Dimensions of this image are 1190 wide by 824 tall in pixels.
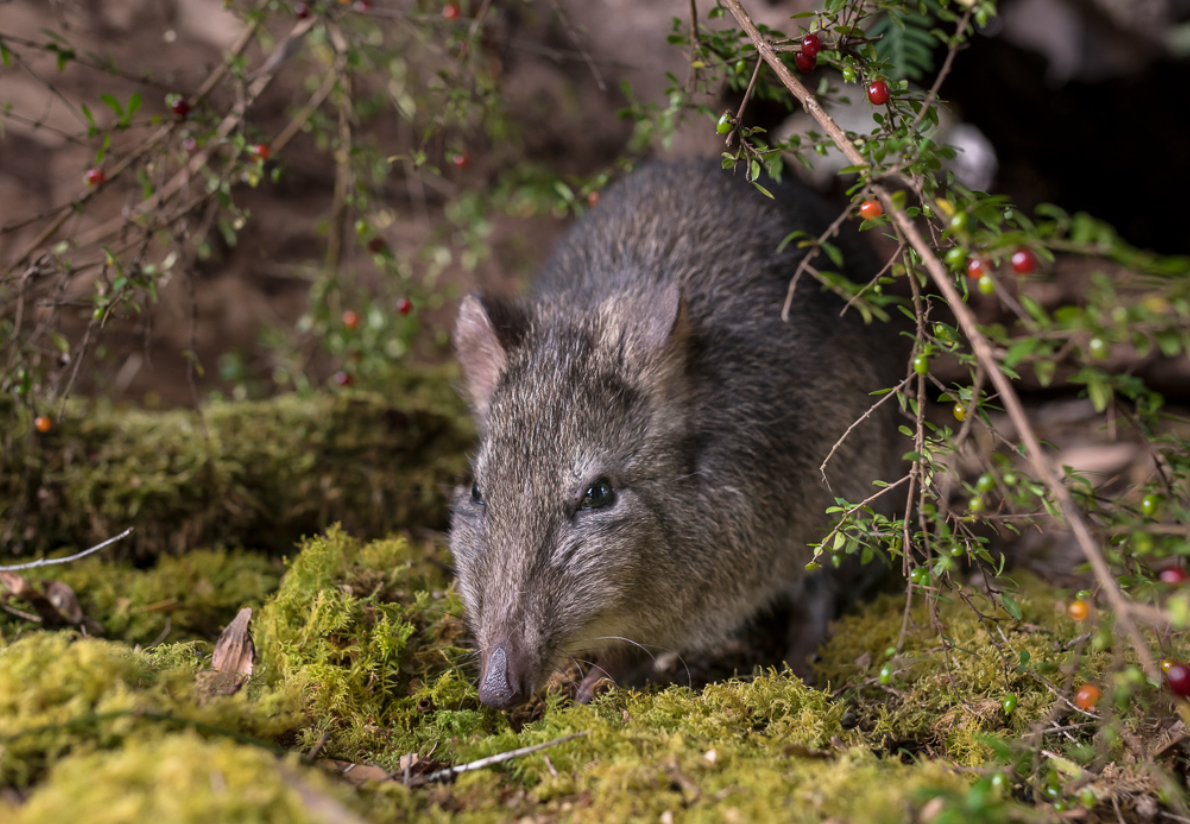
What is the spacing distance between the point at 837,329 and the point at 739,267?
0.82 meters

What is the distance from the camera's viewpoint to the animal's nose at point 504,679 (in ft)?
11.9

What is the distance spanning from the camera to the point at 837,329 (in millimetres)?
5594

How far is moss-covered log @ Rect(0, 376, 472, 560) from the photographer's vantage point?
5.29 metres

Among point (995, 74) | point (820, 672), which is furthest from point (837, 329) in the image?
point (995, 74)

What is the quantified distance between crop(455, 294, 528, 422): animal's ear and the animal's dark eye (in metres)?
0.97

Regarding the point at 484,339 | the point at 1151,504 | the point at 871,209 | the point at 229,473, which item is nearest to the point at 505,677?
the point at 484,339

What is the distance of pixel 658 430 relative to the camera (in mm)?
4547

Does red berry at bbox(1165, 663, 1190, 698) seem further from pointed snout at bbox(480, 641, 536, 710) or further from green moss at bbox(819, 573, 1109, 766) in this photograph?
pointed snout at bbox(480, 641, 536, 710)

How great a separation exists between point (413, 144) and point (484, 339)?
4.49m

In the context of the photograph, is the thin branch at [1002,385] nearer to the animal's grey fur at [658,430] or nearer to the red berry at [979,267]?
the red berry at [979,267]

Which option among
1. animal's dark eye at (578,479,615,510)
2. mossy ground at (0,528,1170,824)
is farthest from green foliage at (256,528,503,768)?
animal's dark eye at (578,479,615,510)

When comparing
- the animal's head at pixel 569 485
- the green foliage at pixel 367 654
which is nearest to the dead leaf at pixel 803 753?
the animal's head at pixel 569 485

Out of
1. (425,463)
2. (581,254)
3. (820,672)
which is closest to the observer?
(820,672)

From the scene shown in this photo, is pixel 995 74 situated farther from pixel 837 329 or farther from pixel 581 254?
pixel 581 254
